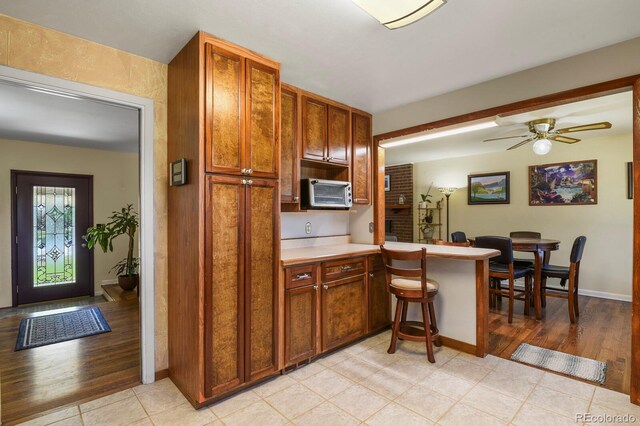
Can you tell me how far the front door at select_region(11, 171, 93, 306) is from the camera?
4793mm

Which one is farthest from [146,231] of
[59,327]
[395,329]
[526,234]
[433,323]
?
[526,234]

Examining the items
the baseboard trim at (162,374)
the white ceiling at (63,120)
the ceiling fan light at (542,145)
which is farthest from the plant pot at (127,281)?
the ceiling fan light at (542,145)

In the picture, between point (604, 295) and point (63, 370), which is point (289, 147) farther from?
point (604, 295)

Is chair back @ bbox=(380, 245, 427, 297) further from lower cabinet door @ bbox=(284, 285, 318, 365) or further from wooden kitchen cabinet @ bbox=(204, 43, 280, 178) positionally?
wooden kitchen cabinet @ bbox=(204, 43, 280, 178)

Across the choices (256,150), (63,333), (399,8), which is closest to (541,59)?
(399,8)

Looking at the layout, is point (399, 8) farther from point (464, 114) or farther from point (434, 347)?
point (434, 347)

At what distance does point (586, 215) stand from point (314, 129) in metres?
4.71

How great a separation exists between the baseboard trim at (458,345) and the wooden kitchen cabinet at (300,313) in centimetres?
130

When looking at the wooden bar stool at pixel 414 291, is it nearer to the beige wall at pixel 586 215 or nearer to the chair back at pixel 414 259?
the chair back at pixel 414 259

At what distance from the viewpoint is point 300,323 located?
8.55 ft

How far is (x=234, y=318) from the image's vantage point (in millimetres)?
2197

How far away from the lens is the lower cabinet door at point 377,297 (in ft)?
10.6

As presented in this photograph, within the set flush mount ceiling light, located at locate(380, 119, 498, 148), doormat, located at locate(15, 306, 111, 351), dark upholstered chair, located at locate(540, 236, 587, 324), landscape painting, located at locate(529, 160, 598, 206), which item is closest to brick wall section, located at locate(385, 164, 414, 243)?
landscape painting, located at locate(529, 160, 598, 206)

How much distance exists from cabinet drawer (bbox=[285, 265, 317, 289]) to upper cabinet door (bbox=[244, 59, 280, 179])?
0.77 m
